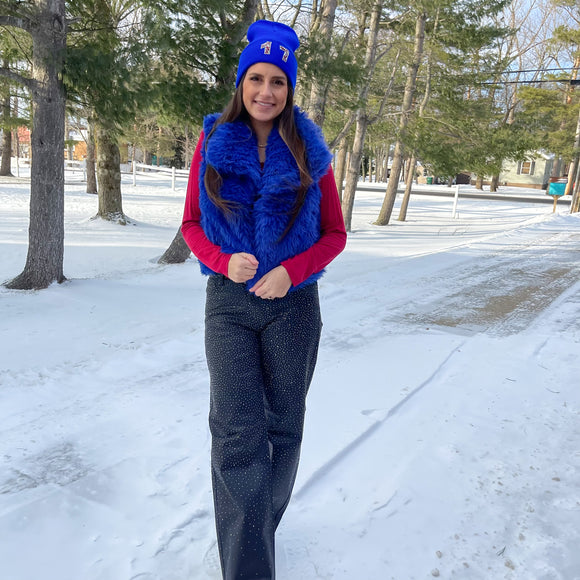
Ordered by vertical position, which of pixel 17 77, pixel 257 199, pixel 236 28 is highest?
pixel 236 28

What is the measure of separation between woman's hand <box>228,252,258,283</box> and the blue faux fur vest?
0.20ft

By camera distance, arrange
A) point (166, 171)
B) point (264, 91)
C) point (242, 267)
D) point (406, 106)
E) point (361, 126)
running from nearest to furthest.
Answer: point (242, 267) → point (264, 91) → point (361, 126) → point (406, 106) → point (166, 171)

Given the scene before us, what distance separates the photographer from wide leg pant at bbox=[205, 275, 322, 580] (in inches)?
69.4

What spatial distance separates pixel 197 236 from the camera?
6.32ft

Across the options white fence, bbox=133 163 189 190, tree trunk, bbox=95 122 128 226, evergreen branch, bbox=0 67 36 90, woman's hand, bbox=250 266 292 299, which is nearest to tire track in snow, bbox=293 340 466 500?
woman's hand, bbox=250 266 292 299

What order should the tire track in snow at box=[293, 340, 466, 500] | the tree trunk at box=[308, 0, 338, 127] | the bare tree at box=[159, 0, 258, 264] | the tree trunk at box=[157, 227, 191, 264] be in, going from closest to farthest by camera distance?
the tire track in snow at box=[293, 340, 466, 500] → the bare tree at box=[159, 0, 258, 264] → the tree trunk at box=[157, 227, 191, 264] → the tree trunk at box=[308, 0, 338, 127]

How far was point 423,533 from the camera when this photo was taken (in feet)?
7.55

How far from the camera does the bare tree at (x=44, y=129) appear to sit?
5.68 metres

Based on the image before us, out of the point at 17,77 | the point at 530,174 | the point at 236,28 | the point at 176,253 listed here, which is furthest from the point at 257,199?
the point at 530,174

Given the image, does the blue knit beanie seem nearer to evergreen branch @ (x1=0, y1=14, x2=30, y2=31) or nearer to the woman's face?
the woman's face

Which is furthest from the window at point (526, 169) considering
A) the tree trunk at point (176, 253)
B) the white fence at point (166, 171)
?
the tree trunk at point (176, 253)

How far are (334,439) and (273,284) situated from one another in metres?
1.60

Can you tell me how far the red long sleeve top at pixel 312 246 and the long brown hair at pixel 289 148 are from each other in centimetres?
10

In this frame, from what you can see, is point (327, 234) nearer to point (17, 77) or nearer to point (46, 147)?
point (17, 77)
